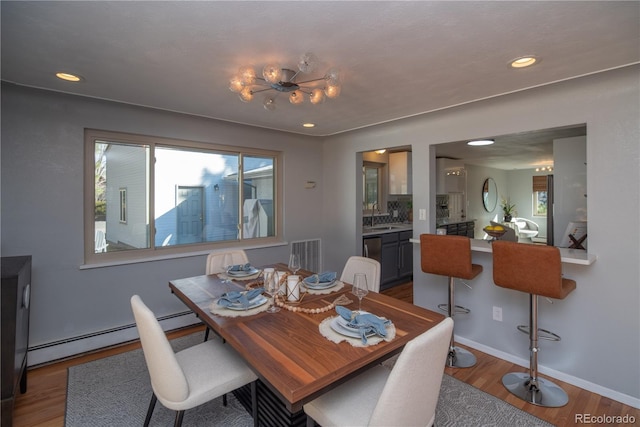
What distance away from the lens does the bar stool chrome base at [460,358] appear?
104 inches

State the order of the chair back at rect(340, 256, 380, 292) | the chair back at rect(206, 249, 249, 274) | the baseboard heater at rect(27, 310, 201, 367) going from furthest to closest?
1. the chair back at rect(206, 249, 249, 274)
2. the baseboard heater at rect(27, 310, 201, 367)
3. the chair back at rect(340, 256, 380, 292)

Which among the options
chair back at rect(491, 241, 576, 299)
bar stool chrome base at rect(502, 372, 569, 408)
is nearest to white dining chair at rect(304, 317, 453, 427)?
chair back at rect(491, 241, 576, 299)

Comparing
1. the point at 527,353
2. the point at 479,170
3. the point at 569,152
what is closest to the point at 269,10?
the point at 527,353

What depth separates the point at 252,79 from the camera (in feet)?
6.21

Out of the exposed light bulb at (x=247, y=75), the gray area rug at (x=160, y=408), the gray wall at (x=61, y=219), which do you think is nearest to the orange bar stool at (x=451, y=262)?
the gray area rug at (x=160, y=408)

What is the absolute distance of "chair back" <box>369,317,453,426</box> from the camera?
1.06 m

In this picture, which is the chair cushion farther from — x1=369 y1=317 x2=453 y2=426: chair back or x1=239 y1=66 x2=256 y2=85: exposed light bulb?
x1=239 y1=66 x2=256 y2=85: exposed light bulb

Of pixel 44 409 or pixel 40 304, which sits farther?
pixel 40 304

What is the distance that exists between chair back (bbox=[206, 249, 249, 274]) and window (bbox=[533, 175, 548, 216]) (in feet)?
25.4

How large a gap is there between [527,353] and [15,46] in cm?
417

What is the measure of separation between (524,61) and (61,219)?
3.71 meters

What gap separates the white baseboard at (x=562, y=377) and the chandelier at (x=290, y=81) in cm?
265

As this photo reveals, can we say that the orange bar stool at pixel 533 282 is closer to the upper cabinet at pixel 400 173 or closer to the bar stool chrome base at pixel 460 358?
the bar stool chrome base at pixel 460 358

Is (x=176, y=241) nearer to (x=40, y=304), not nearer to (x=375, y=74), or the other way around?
(x=40, y=304)
